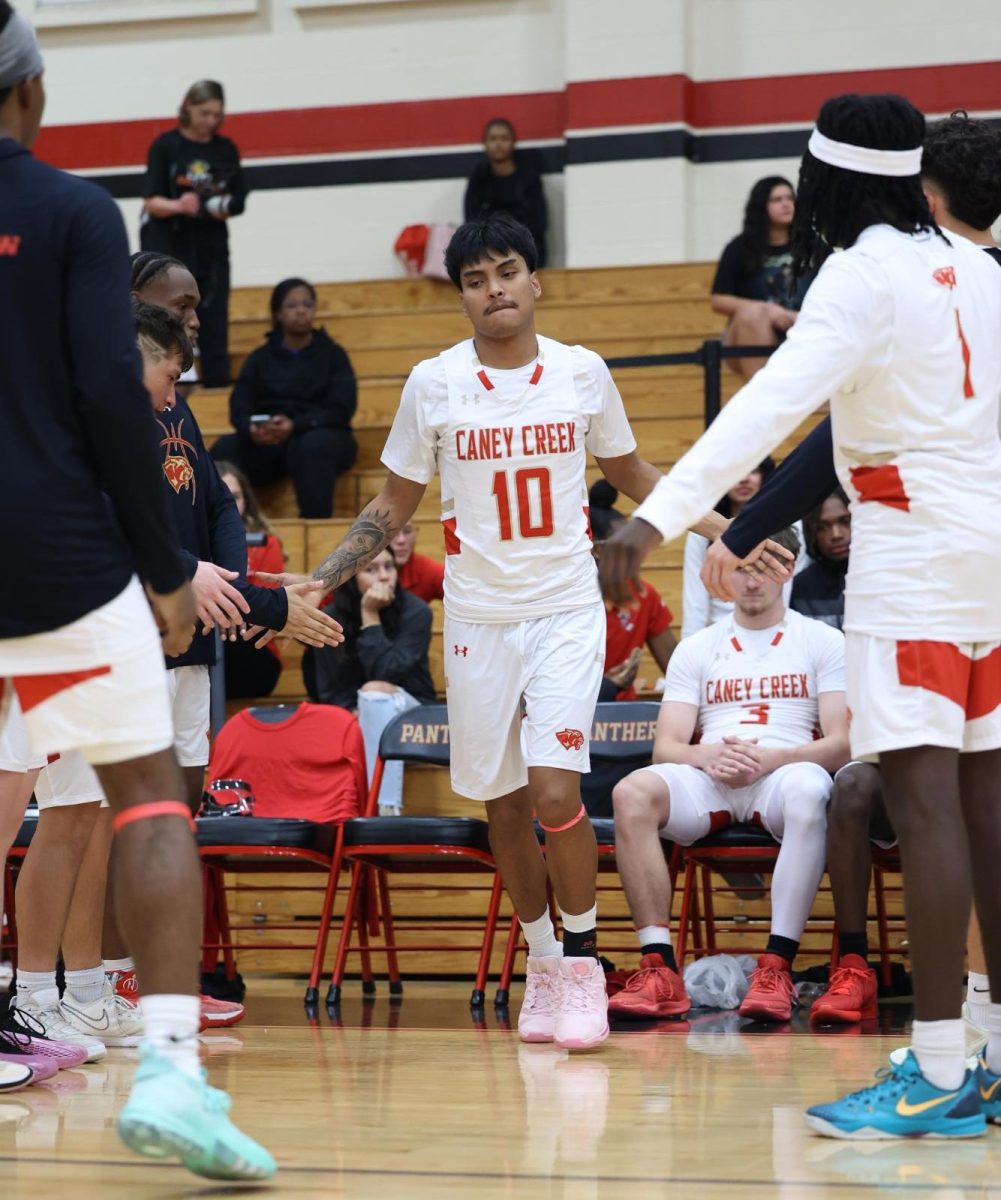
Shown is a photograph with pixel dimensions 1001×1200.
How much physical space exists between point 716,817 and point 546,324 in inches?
209

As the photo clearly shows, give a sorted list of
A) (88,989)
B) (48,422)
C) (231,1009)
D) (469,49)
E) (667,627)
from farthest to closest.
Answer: (469,49), (667,627), (231,1009), (88,989), (48,422)

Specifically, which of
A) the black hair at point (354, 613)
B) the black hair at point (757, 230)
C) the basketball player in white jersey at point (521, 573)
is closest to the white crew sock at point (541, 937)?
the basketball player in white jersey at point (521, 573)

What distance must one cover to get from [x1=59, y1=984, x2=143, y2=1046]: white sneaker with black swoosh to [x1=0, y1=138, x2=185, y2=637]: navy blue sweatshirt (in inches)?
77.8

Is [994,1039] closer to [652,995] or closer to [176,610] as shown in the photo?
[176,610]

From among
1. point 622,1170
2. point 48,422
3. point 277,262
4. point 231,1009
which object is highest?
point 277,262

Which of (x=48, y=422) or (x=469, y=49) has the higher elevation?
(x=469, y=49)

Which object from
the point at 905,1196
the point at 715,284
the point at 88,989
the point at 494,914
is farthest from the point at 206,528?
the point at 715,284

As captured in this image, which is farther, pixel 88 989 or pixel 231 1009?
pixel 231 1009

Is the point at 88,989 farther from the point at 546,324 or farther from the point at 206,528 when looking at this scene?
the point at 546,324

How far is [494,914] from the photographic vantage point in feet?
19.0

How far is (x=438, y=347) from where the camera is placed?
10.6m

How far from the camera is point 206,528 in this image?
4.76 meters

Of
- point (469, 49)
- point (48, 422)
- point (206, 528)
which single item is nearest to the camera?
point (48, 422)

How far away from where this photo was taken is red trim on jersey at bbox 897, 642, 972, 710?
2.99 metres
